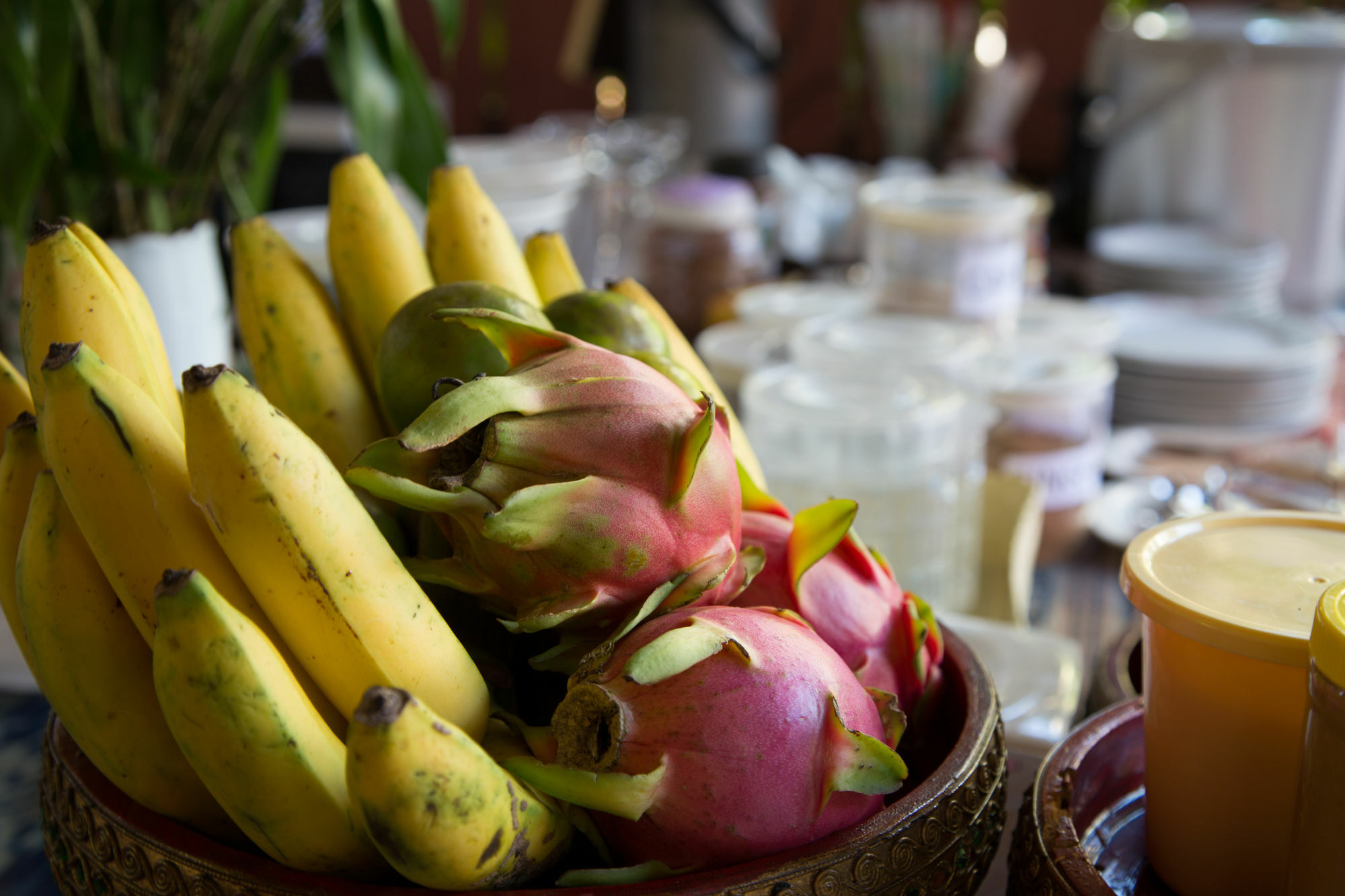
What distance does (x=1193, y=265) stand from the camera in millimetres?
1275

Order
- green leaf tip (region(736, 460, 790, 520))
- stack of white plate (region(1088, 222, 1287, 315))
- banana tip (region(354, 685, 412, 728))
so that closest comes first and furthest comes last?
banana tip (region(354, 685, 412, 728)), green leaf tip (region(736, 460, 790, 520)), stack of white plate (region(1088, 222, 1287, 315))

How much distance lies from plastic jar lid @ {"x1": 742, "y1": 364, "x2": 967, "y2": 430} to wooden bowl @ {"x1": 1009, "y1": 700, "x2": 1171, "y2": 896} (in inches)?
11.6

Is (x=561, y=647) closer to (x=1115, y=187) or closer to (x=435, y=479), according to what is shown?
(x=435, y=479)

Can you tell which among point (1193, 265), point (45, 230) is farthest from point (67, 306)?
point (1193, 265)

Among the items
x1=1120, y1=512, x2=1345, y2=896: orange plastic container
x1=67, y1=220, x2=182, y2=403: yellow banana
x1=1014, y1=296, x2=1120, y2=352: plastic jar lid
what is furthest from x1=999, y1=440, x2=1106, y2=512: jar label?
x1=67, y1=220, x2=182, y2=403: yellow banana

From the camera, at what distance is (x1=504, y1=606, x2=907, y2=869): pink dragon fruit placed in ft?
0.78

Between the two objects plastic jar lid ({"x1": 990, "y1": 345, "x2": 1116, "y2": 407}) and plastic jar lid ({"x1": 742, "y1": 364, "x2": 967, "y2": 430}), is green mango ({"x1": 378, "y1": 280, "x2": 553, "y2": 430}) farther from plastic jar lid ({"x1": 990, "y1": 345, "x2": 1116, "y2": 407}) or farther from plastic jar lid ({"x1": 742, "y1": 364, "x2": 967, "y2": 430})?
plastic jar lid ({"x1": 990, "y1": 345, "x2": 1116, "y2": 407})

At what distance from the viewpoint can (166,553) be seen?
0.25 meters

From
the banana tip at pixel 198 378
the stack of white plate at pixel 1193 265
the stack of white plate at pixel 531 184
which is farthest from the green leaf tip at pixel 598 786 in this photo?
the stack of white plate at pixel 1193 265

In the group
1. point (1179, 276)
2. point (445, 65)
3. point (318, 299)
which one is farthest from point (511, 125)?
point (318, 299)

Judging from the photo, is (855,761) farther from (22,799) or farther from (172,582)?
(22,799)

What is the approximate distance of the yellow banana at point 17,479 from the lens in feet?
0.91

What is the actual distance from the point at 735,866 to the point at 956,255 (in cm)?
70

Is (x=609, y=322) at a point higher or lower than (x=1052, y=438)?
higher
